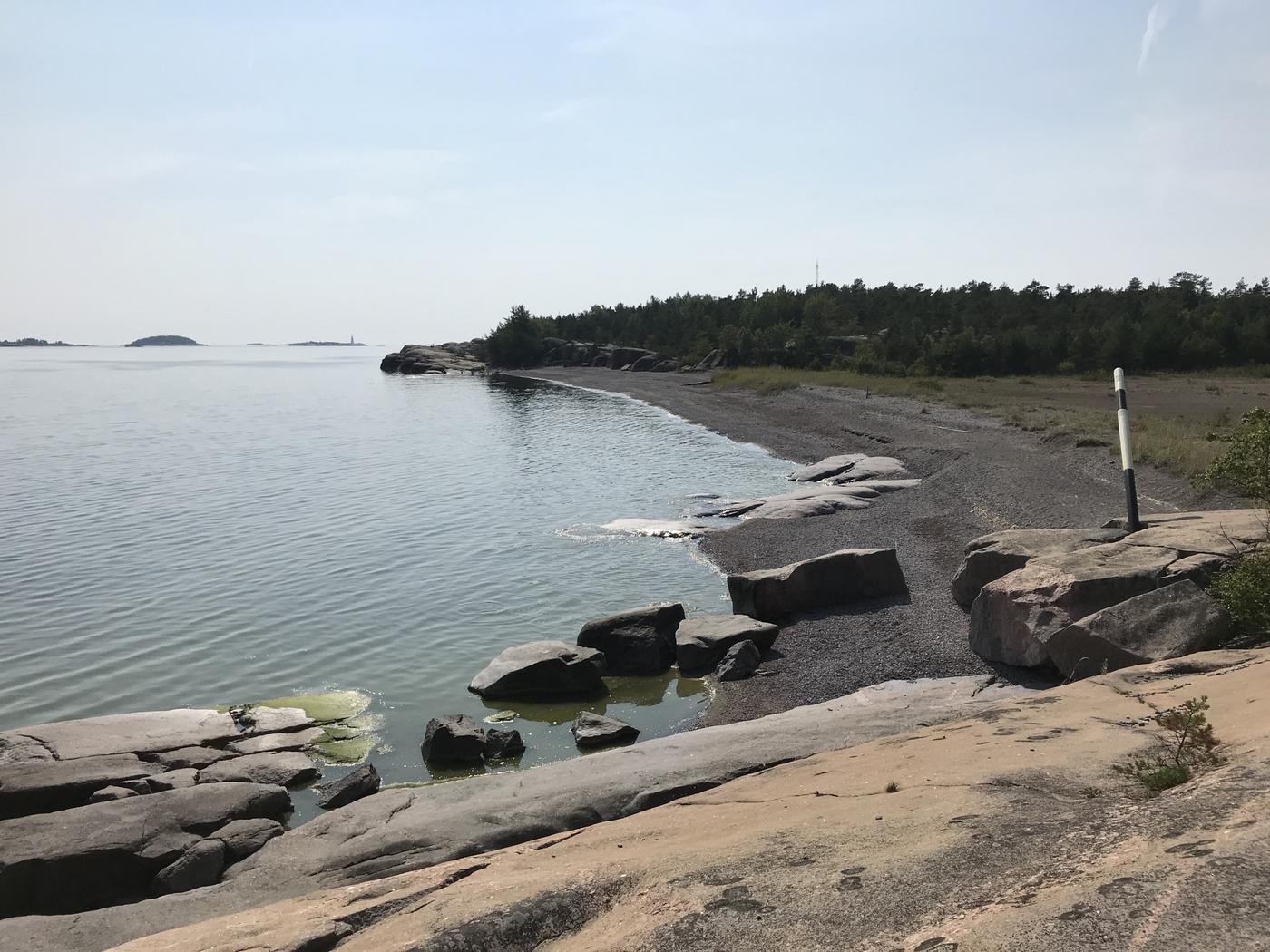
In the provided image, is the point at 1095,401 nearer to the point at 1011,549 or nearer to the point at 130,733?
the point at 1011,549

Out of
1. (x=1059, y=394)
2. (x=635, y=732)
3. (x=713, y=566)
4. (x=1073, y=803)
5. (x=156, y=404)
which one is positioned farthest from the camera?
(x=156, y=404)

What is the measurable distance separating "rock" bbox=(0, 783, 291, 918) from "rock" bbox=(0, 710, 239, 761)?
66.5 inches

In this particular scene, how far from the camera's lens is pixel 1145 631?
9.40 meters

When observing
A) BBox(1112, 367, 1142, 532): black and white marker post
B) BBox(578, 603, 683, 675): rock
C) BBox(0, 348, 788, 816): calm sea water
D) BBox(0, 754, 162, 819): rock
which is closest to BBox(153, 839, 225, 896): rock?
BBox(0, 348, 788, 816): calm sea water

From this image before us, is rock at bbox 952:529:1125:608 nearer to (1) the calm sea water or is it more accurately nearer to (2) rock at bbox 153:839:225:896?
(1) the calm sea water

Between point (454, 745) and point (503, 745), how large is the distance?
648mm

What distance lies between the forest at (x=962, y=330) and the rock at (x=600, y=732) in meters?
58.8

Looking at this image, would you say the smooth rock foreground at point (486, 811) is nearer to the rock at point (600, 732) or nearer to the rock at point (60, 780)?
the rock at point (60, 780)

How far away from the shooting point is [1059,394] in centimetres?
5169

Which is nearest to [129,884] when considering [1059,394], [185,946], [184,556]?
[185,946]

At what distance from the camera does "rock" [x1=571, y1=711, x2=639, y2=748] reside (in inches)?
498

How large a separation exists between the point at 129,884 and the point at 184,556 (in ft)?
55.1

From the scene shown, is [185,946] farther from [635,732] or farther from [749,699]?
[749,699]

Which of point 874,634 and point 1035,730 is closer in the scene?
point 1035,730
